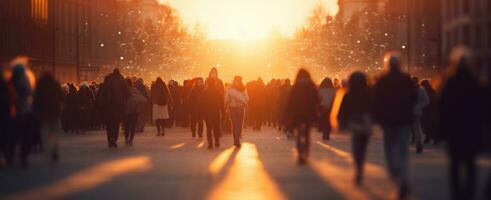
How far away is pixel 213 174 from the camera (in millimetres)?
16812

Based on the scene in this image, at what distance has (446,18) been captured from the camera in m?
67.1

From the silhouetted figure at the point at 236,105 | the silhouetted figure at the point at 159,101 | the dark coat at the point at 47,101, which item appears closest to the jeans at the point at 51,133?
the dark coat at the point at 47,101

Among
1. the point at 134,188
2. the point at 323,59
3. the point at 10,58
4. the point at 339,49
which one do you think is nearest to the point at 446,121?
the point at 134,188

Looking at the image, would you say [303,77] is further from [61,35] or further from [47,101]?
[61,35]

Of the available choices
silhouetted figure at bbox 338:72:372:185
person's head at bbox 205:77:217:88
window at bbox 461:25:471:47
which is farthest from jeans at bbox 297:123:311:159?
window at bbox 461:25:471:47

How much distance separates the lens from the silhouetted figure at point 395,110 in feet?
44.2

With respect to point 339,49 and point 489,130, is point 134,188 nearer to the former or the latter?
point 489,130

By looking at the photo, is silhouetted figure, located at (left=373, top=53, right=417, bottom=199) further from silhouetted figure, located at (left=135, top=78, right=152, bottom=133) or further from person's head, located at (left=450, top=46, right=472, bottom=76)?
silhouetted figure, located at (left=135, top=78, right=152, bottom=133)

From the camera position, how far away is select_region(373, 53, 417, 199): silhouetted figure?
13461mm

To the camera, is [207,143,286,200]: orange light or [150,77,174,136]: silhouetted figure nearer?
[207,143,286,200]: orange light

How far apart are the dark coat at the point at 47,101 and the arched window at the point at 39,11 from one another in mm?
56227

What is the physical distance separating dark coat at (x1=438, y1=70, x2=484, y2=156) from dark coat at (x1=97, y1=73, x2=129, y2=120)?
12817 mm

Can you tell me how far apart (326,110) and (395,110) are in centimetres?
1651

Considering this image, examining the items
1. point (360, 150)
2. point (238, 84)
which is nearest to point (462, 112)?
point (360, 150)
